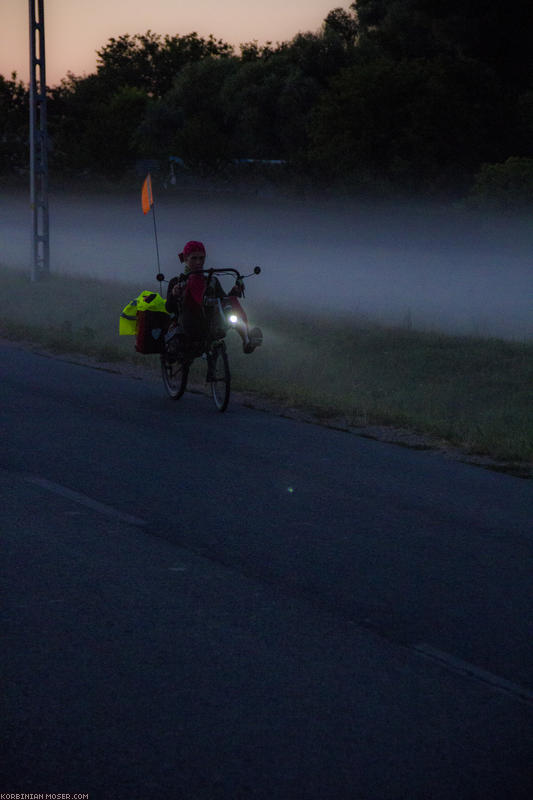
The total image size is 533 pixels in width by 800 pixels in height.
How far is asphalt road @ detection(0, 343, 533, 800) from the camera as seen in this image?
3832 mm

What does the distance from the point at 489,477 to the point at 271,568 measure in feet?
11.6

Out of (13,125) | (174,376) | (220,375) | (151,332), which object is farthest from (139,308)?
(13,125)

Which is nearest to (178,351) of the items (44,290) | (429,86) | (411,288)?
(44,290)

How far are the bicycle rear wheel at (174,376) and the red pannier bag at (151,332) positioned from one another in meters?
0.19

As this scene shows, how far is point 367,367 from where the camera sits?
1748 cm

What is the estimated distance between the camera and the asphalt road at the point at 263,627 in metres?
3.83

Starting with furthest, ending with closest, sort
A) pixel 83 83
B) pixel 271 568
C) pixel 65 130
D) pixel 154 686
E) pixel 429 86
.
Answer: pixel 83 83, pixel 65 130, pixel 429 86, pixel 271 568, pixel 154 686

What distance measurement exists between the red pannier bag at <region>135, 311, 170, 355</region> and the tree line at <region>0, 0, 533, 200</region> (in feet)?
52.3

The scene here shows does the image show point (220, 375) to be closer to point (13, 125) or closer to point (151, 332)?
point (151, 332)

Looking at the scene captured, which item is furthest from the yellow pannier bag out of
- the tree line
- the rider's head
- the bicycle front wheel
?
the tree line

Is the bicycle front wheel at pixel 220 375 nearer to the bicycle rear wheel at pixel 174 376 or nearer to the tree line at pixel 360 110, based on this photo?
the bicycle rear wheel at pixel 174 376

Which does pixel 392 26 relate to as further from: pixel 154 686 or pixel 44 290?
pixel 154 686

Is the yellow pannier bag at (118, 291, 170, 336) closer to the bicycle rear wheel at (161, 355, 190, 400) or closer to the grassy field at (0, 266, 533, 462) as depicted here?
the bicycle rear wheel at (161, 355, 190, 400)

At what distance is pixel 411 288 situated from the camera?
3375 centimetres
